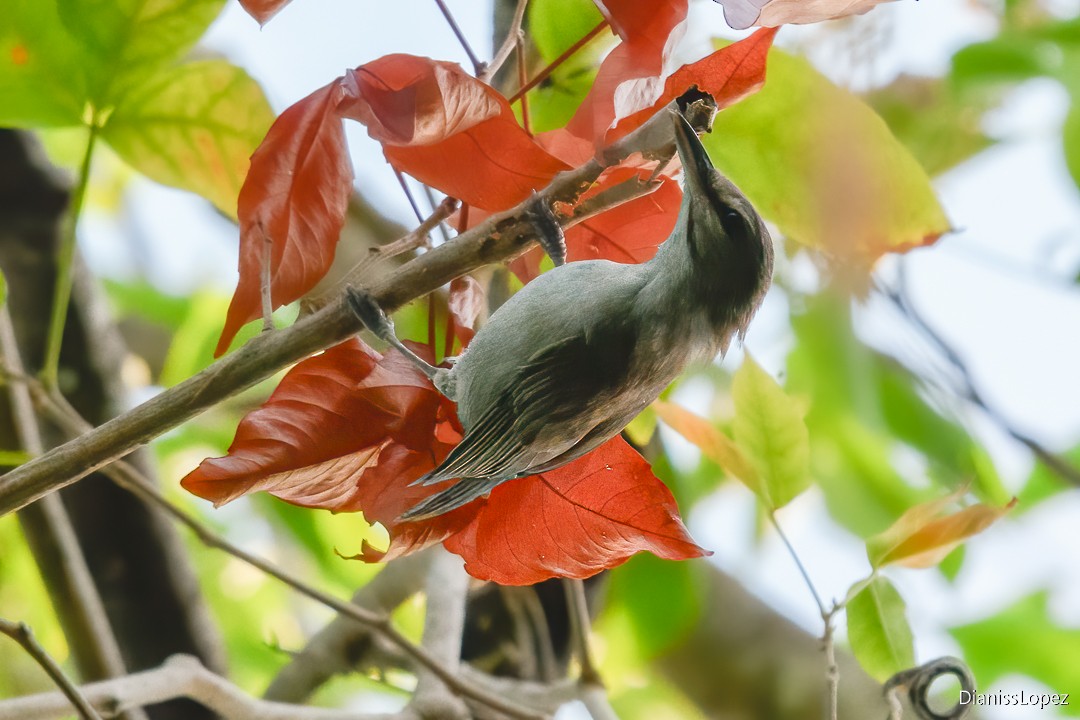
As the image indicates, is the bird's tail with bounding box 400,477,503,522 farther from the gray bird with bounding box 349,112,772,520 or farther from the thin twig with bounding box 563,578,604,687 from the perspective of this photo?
the thin twig with bounding box 563,578,604,687

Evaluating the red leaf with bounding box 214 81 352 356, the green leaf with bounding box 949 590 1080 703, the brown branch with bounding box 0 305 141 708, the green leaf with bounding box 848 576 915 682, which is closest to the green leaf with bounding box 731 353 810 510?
the green leaf with bounding box 848 576 915 682

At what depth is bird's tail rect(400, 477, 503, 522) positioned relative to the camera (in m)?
→ 0.76

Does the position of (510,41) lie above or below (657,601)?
above

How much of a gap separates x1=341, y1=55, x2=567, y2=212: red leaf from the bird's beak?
0.37ft

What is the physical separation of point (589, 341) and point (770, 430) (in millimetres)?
371

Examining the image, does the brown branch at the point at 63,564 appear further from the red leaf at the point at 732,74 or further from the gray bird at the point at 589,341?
the red leaf at the point at 732,74

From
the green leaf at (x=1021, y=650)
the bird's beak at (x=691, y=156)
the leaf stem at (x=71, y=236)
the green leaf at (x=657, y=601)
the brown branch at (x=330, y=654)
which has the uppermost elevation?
the leaf stem at (x=71, y=236)

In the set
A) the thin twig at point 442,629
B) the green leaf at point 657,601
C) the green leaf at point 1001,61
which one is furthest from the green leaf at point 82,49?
the green leaf at point 1001,61

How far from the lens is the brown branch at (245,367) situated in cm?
69

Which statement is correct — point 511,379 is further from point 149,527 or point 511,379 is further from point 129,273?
point 129,273

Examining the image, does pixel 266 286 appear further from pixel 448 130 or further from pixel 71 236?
pixel 71 236

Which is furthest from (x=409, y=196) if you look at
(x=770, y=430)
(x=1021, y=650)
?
(x=1021, y=650)

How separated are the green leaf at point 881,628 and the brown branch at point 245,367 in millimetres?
591

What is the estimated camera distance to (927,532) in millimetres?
1028
